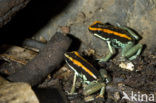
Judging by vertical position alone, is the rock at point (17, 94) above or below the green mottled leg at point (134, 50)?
below

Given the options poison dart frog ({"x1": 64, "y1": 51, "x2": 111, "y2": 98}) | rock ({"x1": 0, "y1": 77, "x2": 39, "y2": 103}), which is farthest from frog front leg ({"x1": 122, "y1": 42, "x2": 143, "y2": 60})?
rock ({"x1": 0, "y1": 77, "x2": 39, "y2": 103})

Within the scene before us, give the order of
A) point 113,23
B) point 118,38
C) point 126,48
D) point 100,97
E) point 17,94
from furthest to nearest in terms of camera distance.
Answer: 1. point 113,23
2. point 126,48
3. point 118,38
4. point 100,97
5. point 17,94

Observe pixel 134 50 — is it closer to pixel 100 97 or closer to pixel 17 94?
pixel 100 97

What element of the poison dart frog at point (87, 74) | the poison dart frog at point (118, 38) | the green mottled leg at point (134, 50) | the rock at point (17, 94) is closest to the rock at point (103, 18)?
the poison dart frog at point (118, 38)

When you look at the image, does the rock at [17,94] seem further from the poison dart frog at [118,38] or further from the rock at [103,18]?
the rock at [103,18]

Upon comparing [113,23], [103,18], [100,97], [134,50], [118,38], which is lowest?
[100,97]

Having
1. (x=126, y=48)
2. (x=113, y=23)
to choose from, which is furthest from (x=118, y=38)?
(x=113, y=23)

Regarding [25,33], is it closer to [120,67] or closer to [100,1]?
[100,1]
